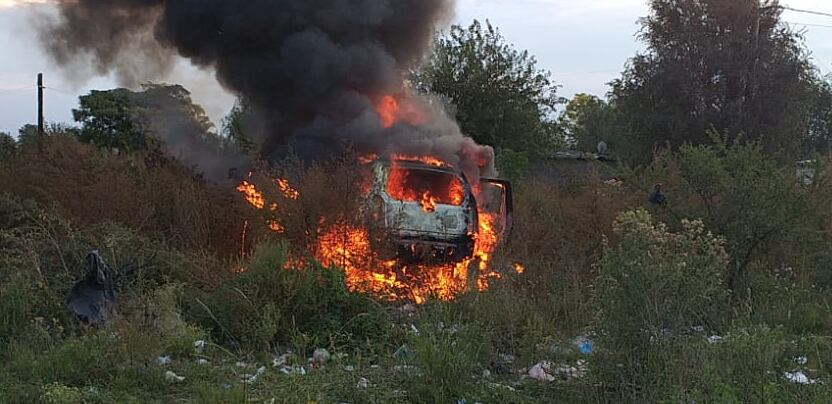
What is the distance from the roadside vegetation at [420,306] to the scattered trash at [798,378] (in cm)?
3

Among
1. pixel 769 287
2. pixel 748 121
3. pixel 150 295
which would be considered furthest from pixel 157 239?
pixel 748 121

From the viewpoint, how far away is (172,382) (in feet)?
17.4

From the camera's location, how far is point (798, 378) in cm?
512

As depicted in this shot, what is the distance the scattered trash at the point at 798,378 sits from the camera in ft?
16.2

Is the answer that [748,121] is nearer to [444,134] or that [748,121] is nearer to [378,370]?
[444,134]

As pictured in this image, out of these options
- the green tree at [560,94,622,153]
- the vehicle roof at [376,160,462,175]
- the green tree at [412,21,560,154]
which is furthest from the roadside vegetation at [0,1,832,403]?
the green tree at [560,94,622,153]

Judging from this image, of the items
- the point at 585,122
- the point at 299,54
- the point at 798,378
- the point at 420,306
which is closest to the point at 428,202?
the point at 420,306

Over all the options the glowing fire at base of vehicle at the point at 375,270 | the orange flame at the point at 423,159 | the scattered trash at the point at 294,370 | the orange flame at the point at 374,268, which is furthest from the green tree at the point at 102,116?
the scattered trash at the point at 294,370

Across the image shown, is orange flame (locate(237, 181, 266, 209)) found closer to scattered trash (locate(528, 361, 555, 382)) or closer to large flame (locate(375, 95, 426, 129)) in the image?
large flame (locate(375, 95, 426, 129))

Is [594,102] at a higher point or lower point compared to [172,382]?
higher

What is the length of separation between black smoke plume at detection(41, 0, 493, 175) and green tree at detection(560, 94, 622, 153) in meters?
25.7

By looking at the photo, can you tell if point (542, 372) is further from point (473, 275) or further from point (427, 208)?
point (427, 208)

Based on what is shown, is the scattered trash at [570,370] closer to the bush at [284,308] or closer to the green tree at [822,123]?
the bush at [284,308]

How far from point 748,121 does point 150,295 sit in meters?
20.8
